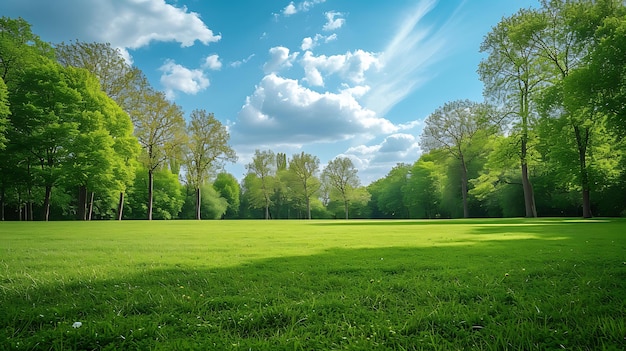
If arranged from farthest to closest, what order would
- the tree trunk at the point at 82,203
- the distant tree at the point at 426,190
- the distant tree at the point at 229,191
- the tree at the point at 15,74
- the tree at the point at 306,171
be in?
the distant tree at the point at 229,191, the tree at the point at 306,171, the distant tree at the point at 426,190, the tree trunk at the point at 82,203, the tree at the point at 15,74

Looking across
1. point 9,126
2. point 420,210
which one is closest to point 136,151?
point 9,126

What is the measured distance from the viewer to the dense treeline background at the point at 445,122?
28109 mm

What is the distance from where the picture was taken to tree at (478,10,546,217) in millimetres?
35188

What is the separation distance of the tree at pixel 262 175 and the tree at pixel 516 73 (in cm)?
4894

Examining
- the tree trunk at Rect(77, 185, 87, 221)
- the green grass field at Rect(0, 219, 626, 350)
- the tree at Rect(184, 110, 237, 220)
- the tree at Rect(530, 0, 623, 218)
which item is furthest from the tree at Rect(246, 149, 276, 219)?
the green grass field at Rect(0, 219, 626, 350)

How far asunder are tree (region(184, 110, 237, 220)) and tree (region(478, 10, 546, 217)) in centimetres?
3567

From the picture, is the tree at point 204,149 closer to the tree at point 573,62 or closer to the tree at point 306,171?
the tree at point 306,171

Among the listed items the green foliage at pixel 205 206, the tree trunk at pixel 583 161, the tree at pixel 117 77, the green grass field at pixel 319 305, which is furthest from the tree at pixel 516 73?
the green foliage at pixel 205 206

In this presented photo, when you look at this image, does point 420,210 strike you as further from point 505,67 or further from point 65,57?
point 65,57

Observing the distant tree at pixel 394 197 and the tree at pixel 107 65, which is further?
the distant tree at pixel 394 197

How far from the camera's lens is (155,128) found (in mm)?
44875

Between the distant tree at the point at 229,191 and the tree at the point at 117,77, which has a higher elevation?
the tree at the point at 117,77

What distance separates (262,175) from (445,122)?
40.7m

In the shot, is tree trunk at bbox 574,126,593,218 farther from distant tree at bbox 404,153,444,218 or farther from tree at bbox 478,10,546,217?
distant tree at bbox 404,153,444,218
